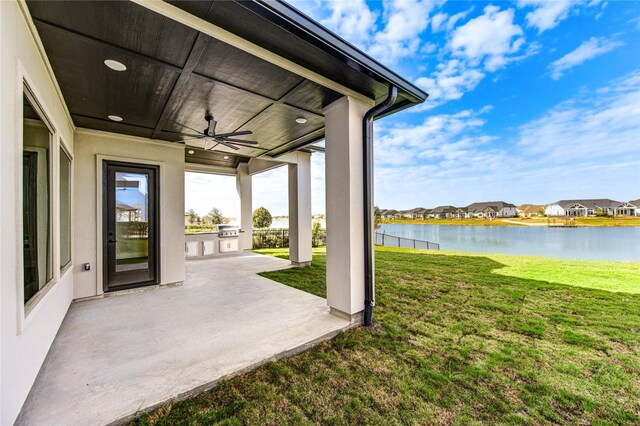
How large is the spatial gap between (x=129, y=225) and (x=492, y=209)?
2093 cm

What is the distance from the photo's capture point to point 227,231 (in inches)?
341

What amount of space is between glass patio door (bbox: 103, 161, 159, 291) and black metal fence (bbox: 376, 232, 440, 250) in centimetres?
1102

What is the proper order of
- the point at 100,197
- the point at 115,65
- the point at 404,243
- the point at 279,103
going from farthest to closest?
1. the point at 404,243
2. the point at 100,197
3. the point at 279,103
4. the point at 115,65

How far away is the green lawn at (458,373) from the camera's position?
5.57ft

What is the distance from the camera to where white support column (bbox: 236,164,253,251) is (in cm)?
896

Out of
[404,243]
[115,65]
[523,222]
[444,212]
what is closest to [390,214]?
[444,212]

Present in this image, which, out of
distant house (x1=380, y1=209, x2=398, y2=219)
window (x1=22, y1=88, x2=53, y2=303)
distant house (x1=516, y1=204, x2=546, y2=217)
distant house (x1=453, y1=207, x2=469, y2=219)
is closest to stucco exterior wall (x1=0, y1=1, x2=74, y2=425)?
window (x1=22, y1=88, x2=53, y2=303)

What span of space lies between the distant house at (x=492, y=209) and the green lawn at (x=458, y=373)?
50.9 feet

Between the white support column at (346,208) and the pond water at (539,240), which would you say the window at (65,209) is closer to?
the white support column at (346,208)

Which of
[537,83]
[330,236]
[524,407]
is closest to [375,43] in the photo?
[330,236]

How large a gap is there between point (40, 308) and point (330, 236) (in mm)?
2940

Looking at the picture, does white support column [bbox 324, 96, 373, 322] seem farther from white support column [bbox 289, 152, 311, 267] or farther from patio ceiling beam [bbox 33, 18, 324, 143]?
white support column [bbox 289, 152, 311, 267]

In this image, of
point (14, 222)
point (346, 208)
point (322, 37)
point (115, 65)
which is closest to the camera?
point (14, 222)

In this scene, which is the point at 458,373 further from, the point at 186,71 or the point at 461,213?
the point at 461,213
